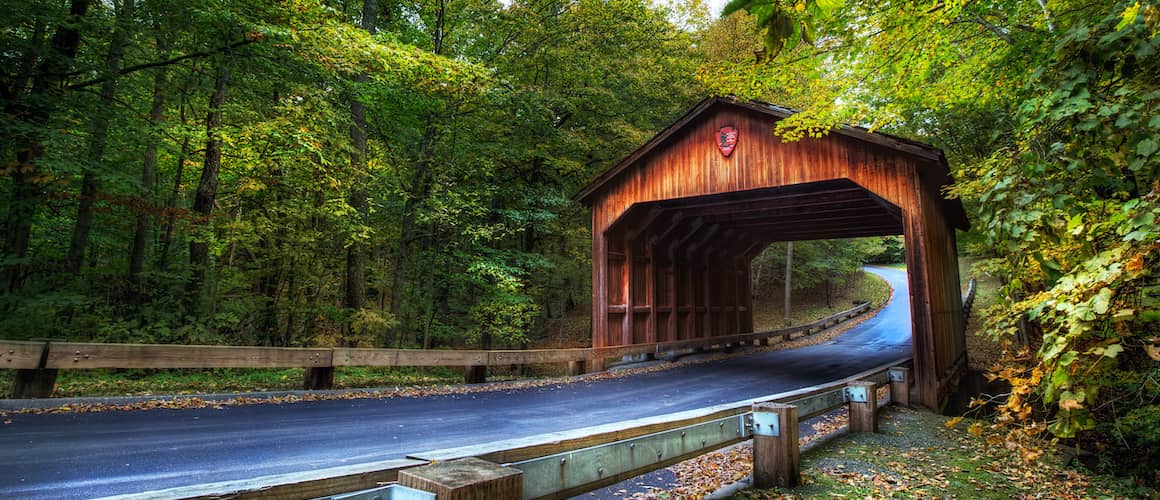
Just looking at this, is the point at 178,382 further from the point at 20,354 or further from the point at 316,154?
the point at 316,154

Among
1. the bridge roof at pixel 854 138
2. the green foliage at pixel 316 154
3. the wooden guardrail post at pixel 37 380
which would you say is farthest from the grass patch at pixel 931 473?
the green foliage at pixel 316 154

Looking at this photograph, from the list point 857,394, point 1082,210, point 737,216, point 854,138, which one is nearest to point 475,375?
point 857,394

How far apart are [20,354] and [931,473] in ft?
28.9

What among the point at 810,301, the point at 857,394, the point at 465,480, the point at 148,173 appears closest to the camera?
the point at 465,480

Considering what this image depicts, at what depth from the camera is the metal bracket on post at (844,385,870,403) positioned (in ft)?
19.1

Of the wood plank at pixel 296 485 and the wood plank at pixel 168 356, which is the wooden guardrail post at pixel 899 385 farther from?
the wood plank at pixel 168 356

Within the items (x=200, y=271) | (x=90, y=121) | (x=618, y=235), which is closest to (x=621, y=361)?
(x=618, y=235)

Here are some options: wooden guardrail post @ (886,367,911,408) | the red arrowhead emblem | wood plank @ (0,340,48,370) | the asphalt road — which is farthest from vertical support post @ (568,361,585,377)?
wood plank @ (0,340,48,370)

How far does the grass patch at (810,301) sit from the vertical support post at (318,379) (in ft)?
73.9

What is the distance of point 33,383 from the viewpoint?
18.3ft

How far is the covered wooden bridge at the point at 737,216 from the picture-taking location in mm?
9789

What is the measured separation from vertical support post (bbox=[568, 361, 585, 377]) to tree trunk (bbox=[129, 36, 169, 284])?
790cm

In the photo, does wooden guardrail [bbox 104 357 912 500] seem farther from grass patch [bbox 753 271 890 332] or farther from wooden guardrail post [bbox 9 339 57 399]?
grass patch [bbox 753 271 890 332]

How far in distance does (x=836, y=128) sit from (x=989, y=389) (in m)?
9.54
